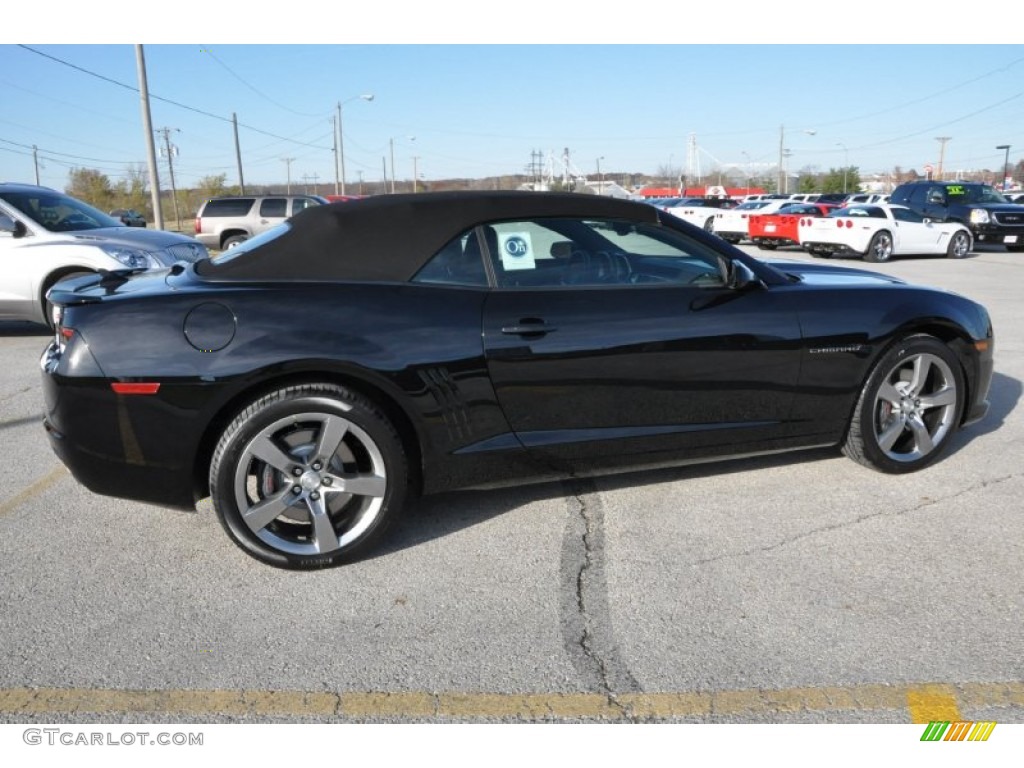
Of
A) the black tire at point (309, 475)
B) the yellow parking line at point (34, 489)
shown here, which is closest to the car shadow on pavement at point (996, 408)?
the black tire at point (309, 475)

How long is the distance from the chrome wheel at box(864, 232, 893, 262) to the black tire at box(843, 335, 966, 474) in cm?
1462

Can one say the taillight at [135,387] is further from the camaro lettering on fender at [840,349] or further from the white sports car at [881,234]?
the white sports car at [881,234]

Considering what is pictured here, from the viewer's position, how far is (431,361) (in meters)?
3.34

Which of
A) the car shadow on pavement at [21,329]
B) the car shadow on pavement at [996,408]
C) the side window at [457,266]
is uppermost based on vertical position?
the side window at [457,266]

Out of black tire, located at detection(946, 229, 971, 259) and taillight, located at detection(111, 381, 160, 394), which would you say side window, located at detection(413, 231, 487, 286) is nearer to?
taillight, located at detection(111, 381, 160, 394)

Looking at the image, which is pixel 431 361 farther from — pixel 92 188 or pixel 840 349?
pixel 92 188

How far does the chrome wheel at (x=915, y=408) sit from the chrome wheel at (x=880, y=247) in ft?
48.0

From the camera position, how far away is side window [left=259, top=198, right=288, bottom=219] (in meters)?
20.3

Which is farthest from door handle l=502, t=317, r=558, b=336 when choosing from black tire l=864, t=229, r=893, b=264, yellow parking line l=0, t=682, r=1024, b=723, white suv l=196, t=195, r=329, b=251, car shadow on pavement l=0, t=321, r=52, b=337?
white suv l=196, t=195, r=329, b=251

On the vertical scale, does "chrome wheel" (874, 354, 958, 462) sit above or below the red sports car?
below

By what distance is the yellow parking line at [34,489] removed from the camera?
401 cm

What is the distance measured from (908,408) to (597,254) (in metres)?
1.87
